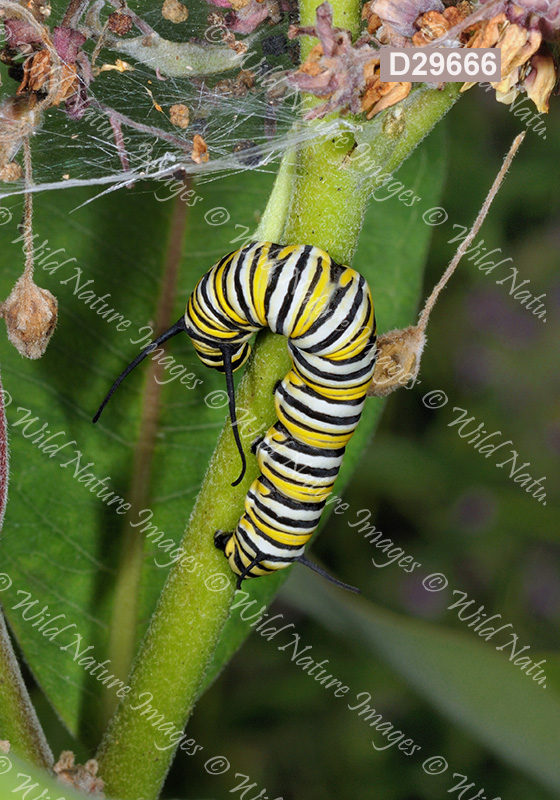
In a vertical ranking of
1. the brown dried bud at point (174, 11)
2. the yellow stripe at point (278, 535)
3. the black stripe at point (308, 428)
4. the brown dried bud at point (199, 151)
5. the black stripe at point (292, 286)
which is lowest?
the yellow stripe at point (278, 535)

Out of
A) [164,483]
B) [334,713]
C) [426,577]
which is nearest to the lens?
[164,483]

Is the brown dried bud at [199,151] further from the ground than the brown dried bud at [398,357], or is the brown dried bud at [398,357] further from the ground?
the brown dried bud at [199,151]

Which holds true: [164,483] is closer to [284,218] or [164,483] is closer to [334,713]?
[284,218]

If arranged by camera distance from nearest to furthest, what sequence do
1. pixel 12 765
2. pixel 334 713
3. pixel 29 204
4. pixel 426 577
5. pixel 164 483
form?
pixel 12 765, pixel 29 204, pixel 164 483, pixel 334 713, pixel 426 577

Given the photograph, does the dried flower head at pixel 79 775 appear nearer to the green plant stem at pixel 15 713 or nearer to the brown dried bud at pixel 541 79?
the green plant stem at pixel 15 713

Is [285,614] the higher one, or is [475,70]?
[475,70]

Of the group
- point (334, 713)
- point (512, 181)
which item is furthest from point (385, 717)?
point (512, 181)

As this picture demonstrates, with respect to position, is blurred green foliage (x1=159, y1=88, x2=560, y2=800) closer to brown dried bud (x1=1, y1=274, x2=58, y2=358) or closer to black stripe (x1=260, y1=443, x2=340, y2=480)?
black stripe (x1=260, y1=443, x2=340, y2=480)

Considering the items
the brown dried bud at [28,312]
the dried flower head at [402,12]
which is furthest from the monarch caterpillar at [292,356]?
the dried flower head at [402,12]
